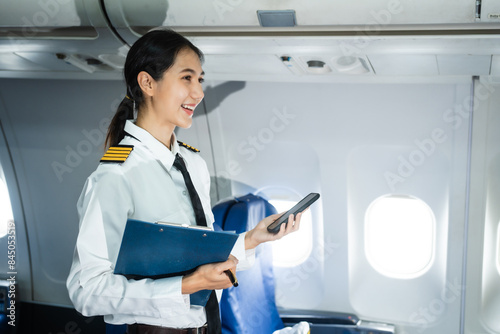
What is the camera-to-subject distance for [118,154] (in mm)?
1948

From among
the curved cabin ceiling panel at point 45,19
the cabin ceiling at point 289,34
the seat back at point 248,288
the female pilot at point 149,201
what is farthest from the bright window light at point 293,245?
the curved cabin ceiling panel at point 45,19

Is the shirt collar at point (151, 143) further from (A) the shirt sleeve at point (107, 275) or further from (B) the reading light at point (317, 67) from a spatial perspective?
(B) the reading light at point (317, 67)

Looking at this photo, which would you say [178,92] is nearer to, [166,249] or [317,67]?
[166,249]

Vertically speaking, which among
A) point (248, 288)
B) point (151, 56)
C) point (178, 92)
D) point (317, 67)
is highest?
point (317, 67)

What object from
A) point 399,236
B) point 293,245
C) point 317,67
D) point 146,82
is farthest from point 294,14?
point 293,245

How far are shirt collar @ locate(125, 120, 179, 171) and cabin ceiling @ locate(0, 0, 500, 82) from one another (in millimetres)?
796

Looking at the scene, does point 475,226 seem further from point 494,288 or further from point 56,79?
point 56,79

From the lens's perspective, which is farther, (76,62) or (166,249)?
(76,62)

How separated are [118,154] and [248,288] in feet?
5.25

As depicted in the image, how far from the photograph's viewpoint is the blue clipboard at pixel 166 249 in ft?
5.52

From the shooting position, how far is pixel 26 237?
5105 mm

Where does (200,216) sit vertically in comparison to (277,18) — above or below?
below

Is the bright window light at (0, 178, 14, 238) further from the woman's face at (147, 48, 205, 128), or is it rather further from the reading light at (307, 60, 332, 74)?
the woman's face at (147, 48, 205, 128)

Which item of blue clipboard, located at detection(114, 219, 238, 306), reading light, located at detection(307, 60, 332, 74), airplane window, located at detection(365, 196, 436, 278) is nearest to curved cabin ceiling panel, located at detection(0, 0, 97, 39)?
reading light, located at detection(307, 60, 332, 74)
